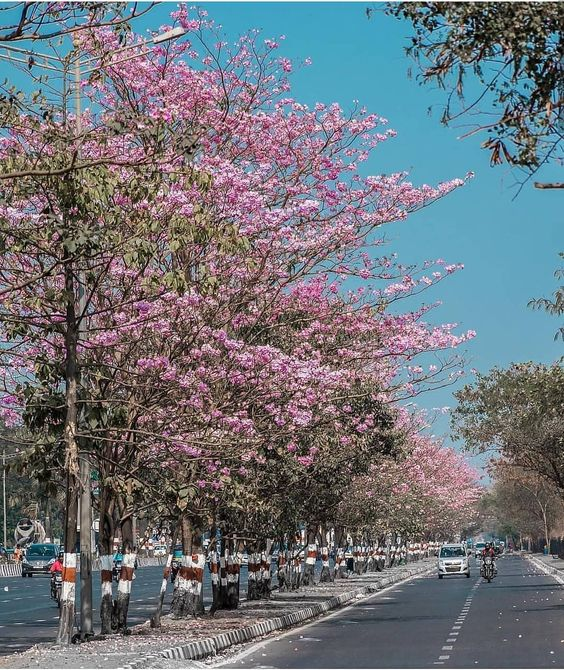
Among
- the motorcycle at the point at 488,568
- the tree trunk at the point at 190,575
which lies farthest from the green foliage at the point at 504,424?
the tree trunk at the point at 190,575

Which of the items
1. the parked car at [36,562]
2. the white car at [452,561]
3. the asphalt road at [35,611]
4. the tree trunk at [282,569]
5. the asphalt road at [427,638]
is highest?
the parked car at [36,562]

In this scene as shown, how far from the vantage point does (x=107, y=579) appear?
2414 centimetres

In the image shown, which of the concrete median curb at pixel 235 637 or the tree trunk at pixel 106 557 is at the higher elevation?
the tree trunk at pixel 106 557

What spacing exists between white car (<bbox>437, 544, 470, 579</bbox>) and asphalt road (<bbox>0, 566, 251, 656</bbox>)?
13988mm

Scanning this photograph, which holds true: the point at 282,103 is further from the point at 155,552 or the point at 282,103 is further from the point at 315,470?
the point at 155,552

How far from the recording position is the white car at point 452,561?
226 feet

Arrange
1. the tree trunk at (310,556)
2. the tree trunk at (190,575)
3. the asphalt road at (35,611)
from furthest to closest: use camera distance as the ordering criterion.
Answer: the tree trunk at (310,556) → the tree trunk at (190,575) → the asphalt road at (35,611)

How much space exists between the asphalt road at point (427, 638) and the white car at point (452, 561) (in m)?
28.6

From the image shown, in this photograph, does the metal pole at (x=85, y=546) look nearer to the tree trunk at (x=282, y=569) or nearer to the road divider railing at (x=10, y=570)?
the tree trunk at (x=282, y=569)

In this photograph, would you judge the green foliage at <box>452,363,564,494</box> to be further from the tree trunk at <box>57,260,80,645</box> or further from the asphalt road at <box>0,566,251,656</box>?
the tree trunk at <box>57,260,80,645</box>

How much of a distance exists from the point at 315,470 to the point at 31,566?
43512 millimetres

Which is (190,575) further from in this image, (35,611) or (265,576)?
(265,576)

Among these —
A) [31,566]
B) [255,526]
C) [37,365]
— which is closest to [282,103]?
[37,365]

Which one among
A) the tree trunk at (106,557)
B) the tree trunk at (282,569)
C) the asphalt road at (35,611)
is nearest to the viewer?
the tree trunk at (106,557)
